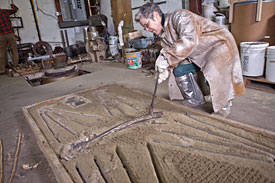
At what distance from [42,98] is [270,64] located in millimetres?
3366

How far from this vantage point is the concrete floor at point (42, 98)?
1675mm

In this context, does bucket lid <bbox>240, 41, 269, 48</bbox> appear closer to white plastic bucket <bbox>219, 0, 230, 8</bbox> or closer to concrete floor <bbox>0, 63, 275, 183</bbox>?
concrete floor <bbox>0, 63, 275, 183</bbox>

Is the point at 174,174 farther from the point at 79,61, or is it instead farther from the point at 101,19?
the point at 101,19

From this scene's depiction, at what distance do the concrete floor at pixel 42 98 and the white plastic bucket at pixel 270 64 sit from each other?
0.22m

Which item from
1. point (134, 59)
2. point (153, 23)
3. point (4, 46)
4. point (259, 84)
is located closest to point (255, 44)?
point (259, 84)

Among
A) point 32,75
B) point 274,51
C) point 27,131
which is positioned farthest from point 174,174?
point 32,75

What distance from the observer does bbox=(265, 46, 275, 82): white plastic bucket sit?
8.14 feet

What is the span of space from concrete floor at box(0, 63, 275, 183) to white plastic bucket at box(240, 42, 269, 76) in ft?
0.90

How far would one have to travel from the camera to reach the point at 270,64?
99.8 inches

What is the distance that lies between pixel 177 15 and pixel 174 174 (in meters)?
1.34

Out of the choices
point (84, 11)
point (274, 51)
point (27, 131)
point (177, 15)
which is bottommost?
point (27, 131)

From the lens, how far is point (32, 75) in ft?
17.3

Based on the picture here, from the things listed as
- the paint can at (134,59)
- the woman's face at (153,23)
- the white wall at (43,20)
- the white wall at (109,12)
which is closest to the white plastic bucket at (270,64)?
the woman's face at (153,23)

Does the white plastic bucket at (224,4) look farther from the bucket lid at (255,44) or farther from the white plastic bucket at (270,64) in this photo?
the white plastic bucket at (270,64)
